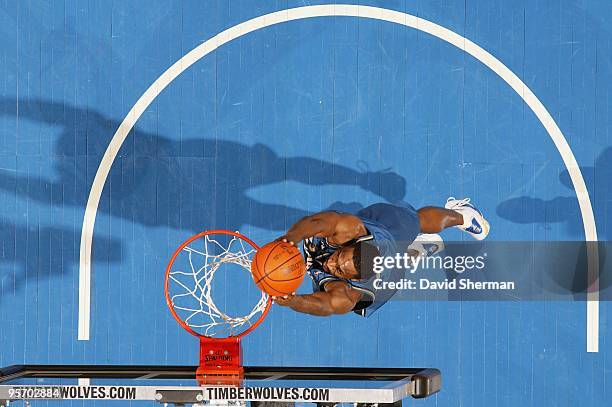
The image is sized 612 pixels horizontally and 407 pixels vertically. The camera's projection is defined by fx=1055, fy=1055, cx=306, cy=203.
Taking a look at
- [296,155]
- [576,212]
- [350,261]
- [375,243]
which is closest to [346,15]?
[296,155]

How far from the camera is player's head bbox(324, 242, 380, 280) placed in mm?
11070

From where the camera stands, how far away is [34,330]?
42.3 feet

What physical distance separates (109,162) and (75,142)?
500 millimetres

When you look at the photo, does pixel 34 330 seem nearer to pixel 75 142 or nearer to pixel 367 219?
pixel 75 142

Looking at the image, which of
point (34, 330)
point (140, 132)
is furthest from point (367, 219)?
point (34, 330)

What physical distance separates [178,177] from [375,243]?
2.83 m

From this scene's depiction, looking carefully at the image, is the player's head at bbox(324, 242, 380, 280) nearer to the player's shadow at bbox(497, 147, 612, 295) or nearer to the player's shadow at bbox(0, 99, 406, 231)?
the player's shadow at bbox(0, 99, 406, 231)

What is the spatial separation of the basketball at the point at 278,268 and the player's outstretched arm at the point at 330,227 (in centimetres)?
39

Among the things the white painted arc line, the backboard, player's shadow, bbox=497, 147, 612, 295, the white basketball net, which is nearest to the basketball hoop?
the white basketball net

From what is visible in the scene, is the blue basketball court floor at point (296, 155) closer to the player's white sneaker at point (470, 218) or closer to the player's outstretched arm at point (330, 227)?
the player's white sneaker at point (470, 218)

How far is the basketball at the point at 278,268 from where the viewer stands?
9.65 meters

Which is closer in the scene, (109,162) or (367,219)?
(367,219)

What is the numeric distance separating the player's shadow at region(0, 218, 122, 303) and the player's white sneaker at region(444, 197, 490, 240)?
4.17 m

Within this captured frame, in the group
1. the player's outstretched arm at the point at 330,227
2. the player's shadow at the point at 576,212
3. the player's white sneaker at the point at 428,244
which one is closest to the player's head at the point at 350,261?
the player's outstretched arm at the point at 330,227
